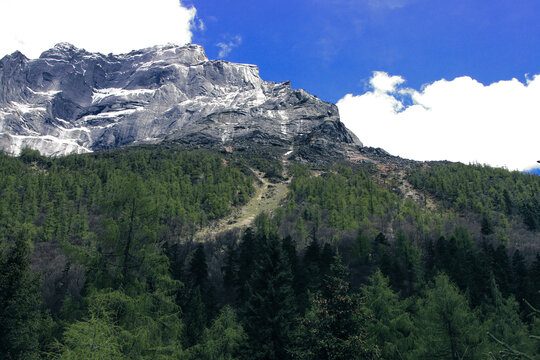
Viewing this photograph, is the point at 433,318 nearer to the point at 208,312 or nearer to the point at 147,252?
the point at 147,252

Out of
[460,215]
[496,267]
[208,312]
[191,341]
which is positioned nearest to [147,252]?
[191,341]

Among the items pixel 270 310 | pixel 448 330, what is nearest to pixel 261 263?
pixel 270 310

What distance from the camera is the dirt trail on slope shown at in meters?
98.2

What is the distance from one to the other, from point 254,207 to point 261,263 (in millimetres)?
96319

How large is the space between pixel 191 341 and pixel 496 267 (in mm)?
45711

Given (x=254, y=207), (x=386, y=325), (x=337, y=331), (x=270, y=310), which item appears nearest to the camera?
(x=337, y=331)

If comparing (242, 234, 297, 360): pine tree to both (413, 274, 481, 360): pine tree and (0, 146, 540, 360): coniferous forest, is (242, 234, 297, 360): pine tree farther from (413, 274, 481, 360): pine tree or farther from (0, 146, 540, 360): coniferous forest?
(413, 274, 481, 360): pine tree

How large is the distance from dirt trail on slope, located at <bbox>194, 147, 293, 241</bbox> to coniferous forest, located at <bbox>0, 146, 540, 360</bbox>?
2.35 meters

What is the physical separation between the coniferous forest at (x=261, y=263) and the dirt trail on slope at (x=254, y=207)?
2350mm

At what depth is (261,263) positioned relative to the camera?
2334 centimetres

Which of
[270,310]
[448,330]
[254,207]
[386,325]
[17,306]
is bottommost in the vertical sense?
[386,325]

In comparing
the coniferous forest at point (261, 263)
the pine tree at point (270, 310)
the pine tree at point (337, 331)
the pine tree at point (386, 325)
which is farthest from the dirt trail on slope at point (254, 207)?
the pine tree at point (337, 331)

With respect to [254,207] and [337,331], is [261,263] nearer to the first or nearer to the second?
[337,331]

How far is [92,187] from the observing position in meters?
104
